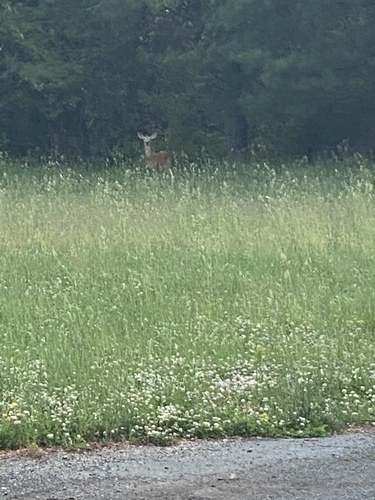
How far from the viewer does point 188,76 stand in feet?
98.2

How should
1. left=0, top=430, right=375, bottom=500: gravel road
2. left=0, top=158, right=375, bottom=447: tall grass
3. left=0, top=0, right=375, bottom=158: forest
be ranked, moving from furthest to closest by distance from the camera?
left=0, top=0, right=375, bottom=158: forest < left=0, top=158, right=375, bottom=447: tall grass < left=0, top=430, right=375, bottom=500: gravel road

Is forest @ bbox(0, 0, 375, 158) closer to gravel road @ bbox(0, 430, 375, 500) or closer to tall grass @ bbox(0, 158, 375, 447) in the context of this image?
tall grass @ bbox(0, 158, 375, 447)

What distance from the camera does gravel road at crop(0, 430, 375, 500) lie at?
4.75m

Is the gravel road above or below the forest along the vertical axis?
below

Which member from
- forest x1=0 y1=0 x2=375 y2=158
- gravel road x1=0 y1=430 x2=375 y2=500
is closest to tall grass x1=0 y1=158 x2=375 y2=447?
gravel road x1=0 y1=430 x2=375 y2=500

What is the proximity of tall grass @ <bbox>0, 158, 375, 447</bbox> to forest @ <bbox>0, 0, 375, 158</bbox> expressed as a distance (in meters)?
11.8

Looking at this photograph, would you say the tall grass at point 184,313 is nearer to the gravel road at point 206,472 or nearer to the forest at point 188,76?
the gravel road at point 206,472

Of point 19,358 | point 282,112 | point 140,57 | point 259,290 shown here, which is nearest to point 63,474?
point 19,358

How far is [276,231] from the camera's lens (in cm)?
1150

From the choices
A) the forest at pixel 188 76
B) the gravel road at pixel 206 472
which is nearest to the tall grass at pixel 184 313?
the gravel road at pixel 206 472

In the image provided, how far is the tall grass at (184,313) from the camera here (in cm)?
593

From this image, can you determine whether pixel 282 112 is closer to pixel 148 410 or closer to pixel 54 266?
pixel 54 266

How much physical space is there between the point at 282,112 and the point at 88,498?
23.3 m

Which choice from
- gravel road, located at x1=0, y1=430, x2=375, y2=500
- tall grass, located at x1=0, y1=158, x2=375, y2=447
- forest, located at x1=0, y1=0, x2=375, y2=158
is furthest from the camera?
forest, located at x1=0, y1=0, x2=375, y2=158
